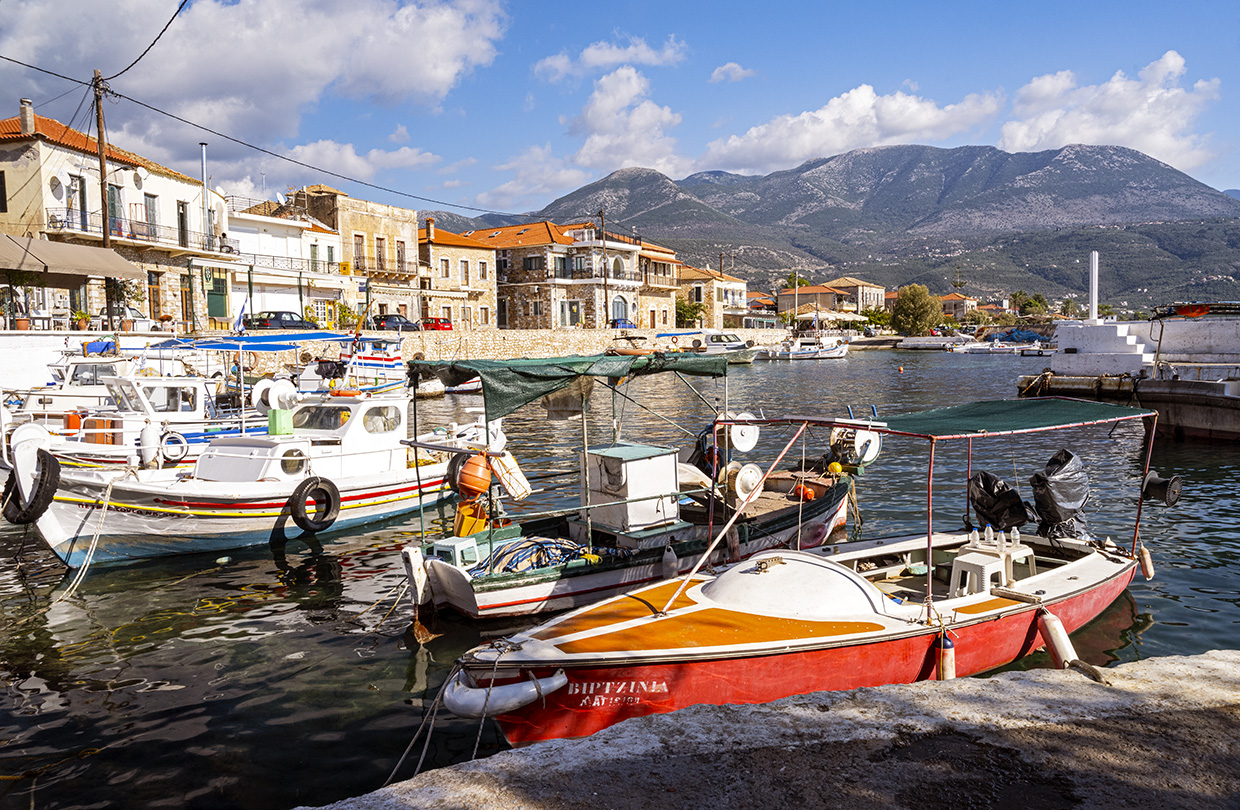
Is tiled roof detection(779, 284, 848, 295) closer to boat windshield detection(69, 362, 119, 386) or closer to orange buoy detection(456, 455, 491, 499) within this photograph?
boat windshield detection(69, 362, 119, 386)

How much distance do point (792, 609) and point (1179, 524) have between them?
39.4 feet

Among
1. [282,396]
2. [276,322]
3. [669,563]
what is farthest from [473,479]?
[276,322]

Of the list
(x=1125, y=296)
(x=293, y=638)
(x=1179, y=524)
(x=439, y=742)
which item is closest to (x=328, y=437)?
(x=293, y=638)

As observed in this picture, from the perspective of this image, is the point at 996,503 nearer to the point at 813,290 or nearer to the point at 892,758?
the point at 892,758

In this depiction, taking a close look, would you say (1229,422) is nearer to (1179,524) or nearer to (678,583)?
(1179,524)

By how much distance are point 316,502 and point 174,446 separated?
3.55 meters

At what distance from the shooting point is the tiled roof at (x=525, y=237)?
69750 millimetres

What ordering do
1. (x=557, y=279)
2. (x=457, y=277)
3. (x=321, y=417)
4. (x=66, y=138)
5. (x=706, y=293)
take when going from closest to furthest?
(x=321, y=417)
(x=66, y=138)
(x=457, y=277)
(x=557, y=279)
(x=706, y=293)

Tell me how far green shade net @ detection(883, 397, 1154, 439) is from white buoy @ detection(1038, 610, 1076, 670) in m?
1.98

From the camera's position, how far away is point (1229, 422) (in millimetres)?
24062

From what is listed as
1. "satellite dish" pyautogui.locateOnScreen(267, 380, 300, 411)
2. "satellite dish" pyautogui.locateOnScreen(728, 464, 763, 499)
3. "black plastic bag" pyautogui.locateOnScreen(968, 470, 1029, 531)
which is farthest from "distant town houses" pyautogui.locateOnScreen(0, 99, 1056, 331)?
"black plastic bag" pyautogui.locateOnScreen(968, 470, 1029, 531)

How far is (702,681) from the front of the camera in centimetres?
677

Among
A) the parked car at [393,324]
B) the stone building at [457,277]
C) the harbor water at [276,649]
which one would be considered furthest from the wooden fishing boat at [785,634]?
the stone building at [457,277]

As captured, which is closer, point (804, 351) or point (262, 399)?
point (262, 399)
